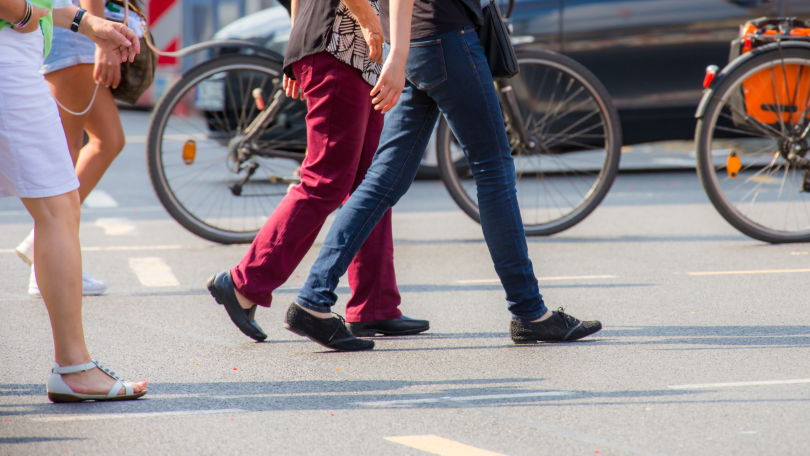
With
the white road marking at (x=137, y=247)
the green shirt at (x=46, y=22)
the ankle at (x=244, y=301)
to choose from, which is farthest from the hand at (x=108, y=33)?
the white road marking at (x=137, y=247)

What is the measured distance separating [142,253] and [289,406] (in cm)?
273

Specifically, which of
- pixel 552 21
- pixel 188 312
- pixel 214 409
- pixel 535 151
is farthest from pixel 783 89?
pixel 214 409

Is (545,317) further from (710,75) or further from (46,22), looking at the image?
(710,75)

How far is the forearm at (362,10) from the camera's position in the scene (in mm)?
3154

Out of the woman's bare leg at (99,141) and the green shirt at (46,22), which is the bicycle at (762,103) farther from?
the green shirt at (46,22)

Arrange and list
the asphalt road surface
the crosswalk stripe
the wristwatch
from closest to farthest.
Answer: the crosswalk stripe → the asphalt road surface → the wristwatch

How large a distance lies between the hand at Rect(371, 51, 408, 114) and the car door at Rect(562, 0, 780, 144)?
431 cm

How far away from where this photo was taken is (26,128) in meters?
2.68

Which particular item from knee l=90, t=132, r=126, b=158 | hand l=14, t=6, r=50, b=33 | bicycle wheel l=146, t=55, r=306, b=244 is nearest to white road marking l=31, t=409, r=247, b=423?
hand l=14, t=6, r=50, b=33

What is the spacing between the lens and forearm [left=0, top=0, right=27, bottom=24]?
8.55ft

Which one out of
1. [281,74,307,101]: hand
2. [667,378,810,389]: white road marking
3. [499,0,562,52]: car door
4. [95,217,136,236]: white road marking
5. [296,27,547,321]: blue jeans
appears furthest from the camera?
[499,0,562,52]: car door

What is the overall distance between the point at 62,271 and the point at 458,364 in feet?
4.18

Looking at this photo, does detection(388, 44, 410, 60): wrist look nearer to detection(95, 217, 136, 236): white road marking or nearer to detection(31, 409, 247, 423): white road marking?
detection(31, 409, 247, 423): white road marking

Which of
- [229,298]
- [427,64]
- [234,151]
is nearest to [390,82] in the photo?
[427,64]
